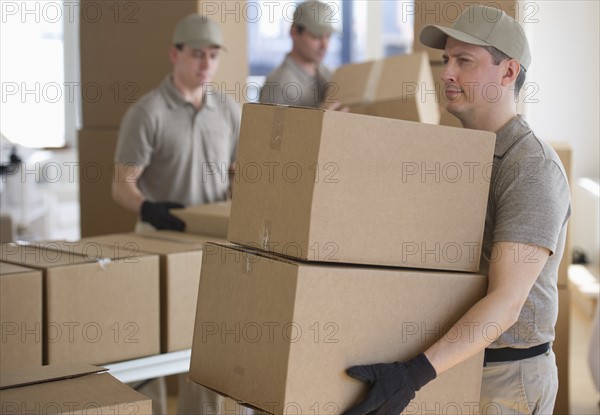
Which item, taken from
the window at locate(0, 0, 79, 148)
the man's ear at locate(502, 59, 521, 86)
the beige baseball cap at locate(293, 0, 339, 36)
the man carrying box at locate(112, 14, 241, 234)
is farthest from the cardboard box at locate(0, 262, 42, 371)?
the window at locate(0, 0, 79, 148)

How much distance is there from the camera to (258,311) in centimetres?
148

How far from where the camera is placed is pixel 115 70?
3740 mm

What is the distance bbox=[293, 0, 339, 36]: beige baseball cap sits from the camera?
3627mm

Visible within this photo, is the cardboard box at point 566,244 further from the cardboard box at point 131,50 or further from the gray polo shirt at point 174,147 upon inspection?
the cardboard box at point 131,50

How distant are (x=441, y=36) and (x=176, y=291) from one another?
0.98 metres

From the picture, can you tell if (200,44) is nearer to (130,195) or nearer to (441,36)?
(130,195)

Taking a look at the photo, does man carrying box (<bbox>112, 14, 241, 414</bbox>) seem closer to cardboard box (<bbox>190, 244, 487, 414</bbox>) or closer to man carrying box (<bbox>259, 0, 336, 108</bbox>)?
man carrying box (<bbox>259, 0, 336, 108</bbox>)

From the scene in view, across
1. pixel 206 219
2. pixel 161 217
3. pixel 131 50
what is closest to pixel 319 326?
pixel 206 219

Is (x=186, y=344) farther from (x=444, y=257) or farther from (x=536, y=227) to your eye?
(x=536, y=227)

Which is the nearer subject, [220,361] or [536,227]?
[536,227]

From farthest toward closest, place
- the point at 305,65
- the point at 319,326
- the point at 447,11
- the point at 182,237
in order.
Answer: the point at 305,65 → the point at 182,237 → the point at 447,11 → the point at 319,326

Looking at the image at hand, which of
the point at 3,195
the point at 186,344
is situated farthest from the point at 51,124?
the point at 186,344

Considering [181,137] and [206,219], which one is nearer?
[206,219]

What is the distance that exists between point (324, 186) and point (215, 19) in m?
2.30
